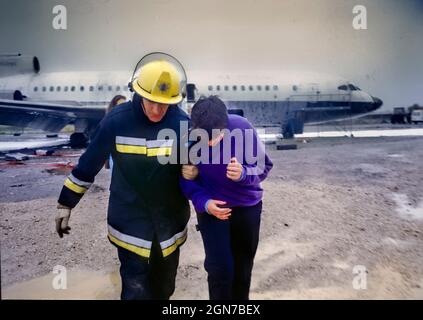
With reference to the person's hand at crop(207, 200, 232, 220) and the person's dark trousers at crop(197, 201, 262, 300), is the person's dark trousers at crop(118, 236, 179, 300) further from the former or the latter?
the person's hand at crop(207, 200, 232, 220)

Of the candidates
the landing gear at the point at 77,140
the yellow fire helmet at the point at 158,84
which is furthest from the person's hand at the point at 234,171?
the landing gear at the point at 77,140

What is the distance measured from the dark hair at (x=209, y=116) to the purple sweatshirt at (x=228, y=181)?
11 centimetres

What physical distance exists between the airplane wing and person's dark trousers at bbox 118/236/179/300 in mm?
9810

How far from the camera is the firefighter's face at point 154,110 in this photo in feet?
6.49

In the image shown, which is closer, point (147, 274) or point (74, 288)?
point (147, 274)

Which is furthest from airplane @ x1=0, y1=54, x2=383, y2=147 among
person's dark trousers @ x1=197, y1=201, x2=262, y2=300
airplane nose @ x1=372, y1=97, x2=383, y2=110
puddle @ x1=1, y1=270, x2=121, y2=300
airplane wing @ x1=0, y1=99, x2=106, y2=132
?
person's dark trousers @ x1=197, y1=201, x2=262, y2=300

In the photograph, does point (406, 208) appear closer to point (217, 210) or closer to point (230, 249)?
point (230, 249)

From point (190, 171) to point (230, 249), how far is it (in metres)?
0.54

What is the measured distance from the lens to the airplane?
523 inches

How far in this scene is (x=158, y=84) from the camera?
1.91m

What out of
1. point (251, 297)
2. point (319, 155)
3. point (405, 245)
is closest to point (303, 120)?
point (319, 155)

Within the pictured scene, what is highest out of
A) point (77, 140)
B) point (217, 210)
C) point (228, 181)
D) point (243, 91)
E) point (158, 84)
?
point (243, 91)

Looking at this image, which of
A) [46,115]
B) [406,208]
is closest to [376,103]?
[406,208]

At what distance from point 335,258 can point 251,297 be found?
1.05 m
